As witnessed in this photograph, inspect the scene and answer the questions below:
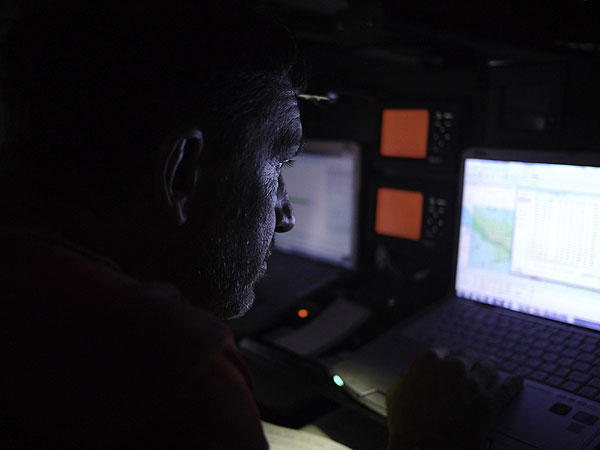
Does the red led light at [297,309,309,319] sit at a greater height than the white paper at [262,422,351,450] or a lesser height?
greater

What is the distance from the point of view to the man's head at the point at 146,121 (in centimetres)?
58

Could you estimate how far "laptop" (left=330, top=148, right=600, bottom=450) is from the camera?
81 centimetres

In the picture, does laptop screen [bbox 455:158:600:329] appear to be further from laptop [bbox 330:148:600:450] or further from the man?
the man

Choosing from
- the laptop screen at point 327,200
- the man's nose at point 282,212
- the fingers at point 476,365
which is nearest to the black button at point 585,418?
the fingers at point 476,365

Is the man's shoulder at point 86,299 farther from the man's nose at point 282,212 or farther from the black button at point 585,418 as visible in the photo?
the black button at point 585,418

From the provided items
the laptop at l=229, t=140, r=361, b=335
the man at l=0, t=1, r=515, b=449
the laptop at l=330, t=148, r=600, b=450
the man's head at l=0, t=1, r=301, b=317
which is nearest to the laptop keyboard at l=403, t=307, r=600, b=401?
the laptop at l=330, t=148, r=600, b=450

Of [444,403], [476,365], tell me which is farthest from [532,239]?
[444,403]

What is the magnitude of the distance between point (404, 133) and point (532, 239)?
0.41 meters

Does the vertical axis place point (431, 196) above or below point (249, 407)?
above

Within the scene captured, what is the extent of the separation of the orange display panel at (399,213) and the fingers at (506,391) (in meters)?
0.52

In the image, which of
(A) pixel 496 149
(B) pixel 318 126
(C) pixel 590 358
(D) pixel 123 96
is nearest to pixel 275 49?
(D) pixel 123 96

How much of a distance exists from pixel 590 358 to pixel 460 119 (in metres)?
0.55

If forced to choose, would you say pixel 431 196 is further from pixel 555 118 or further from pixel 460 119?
pixel 555 118

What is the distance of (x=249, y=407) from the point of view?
0.50 meters
